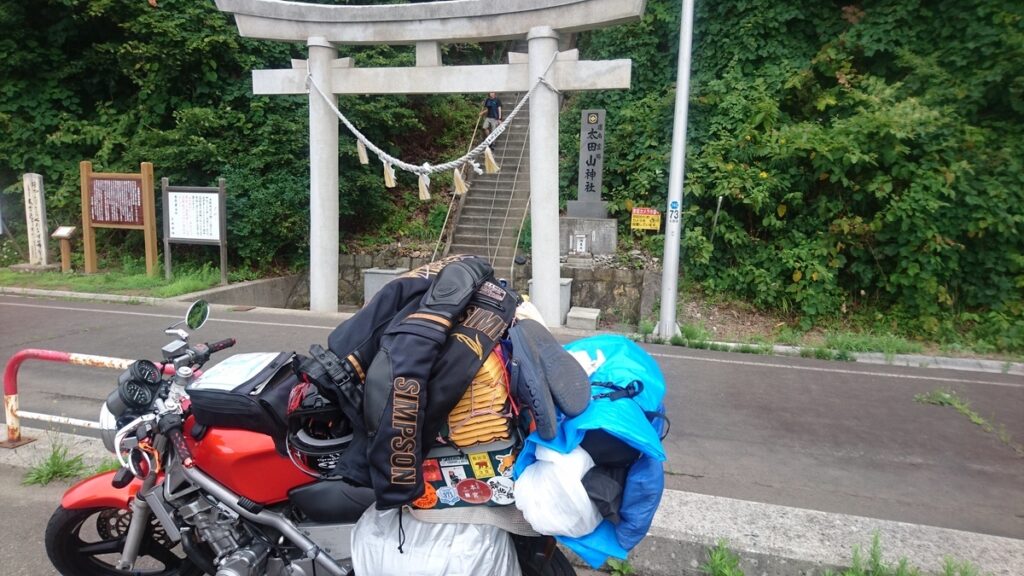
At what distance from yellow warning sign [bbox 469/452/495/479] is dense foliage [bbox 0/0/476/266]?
11.1 m

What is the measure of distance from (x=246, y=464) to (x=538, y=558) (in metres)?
1.13

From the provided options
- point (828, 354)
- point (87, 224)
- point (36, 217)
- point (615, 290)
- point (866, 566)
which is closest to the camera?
point (866, 566)

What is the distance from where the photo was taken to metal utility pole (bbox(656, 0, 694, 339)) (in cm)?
878

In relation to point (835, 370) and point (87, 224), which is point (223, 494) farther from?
point (87, 224)

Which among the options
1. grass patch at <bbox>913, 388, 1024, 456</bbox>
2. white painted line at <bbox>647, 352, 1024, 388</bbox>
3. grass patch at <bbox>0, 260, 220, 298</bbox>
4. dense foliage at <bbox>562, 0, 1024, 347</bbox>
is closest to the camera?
grass patch at <bbox>913, 388, 1024, 456</bbox>

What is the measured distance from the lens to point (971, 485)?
13.8ft

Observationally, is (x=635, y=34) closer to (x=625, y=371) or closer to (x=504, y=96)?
(x=504, y=96)

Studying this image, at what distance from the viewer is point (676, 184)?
9062mm

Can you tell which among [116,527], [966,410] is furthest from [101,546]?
[966,410]

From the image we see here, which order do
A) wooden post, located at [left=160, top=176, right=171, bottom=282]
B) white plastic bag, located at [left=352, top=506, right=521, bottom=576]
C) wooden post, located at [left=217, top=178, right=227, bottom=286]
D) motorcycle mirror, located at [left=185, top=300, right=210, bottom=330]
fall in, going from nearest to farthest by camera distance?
white plastic bag, located at [left=352, top=506, right=521, bottom=576]
motorcycle mirror, located at [left=185, top=300, right=210, bottom=330]
wooden post, located at [left=217, top=178, right=227, bottom=286]
wooden post, located at [left=160, top=176, right=171, bottom=282]

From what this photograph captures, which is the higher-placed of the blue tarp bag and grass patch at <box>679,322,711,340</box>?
the blue tarp bag

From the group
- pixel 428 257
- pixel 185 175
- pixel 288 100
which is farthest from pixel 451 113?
pixel 185 175

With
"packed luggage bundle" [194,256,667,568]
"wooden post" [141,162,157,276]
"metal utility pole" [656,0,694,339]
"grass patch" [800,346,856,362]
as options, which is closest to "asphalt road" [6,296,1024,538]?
"grass patch" [800,346,856,362]

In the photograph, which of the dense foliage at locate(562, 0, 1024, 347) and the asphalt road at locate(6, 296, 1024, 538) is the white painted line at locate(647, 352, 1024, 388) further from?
the dense foliage at locate(562, 0, 1024, 347)
